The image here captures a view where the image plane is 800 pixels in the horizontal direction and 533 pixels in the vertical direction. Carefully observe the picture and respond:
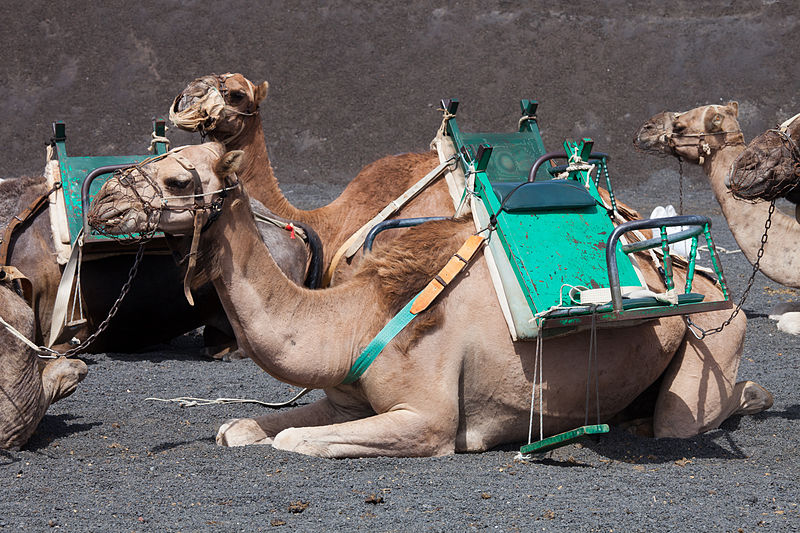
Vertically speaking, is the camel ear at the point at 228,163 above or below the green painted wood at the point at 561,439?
above

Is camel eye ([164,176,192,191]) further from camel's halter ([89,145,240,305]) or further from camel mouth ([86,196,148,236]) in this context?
camel mouth ([86,196,148,236])

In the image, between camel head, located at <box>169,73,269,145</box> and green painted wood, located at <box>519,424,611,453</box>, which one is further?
camel head, located at <box>169,73,269,145</box>

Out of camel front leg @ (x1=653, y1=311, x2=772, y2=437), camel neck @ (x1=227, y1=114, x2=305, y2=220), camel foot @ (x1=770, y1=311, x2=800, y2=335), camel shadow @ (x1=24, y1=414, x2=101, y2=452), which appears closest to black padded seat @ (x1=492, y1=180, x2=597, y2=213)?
camel front leg @ (x1=653, y1=311, x2=772, y2=437)

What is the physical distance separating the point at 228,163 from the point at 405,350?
1121 mm

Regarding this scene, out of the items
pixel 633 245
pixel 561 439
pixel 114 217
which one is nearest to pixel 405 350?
pixel 561 439

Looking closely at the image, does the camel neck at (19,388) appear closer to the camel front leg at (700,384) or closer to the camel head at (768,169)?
the camel front leg at (700,384)

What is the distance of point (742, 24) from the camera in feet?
73.9

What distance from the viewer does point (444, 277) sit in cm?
437

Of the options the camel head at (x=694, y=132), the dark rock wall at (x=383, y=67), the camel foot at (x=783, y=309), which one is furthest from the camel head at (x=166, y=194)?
the dark rock wall at (x=383, y=67)

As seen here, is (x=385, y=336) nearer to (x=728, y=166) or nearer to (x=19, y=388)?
(x=19, y=388)

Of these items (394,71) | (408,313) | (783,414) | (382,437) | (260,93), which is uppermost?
(394,71)

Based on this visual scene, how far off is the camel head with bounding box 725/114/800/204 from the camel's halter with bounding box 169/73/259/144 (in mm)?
3520

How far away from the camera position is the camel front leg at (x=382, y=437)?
4289mm

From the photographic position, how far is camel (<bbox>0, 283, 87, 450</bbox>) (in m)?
4.55
